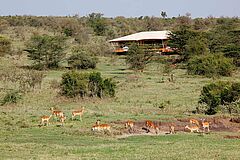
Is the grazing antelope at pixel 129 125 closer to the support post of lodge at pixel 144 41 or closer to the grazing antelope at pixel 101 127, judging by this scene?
the grazing antelope at pixel 101 127

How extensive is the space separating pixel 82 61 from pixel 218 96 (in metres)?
28.0

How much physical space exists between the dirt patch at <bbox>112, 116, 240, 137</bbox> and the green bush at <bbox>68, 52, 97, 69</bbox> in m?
30.6

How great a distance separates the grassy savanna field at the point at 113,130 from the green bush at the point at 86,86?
0.63m

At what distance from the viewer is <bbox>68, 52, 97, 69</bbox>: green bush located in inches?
2152

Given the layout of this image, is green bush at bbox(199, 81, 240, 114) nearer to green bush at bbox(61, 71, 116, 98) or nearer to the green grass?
the green grass

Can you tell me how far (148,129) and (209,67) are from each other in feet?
87.6

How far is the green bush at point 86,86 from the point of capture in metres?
32.8

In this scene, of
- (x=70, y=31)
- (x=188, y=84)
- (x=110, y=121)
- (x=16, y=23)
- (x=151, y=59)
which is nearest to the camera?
(x=110, y=121)

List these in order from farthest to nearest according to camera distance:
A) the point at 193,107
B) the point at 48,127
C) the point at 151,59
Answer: the point at 151,59 < the point at 193,107 < the point at 48,127

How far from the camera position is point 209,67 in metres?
48.1

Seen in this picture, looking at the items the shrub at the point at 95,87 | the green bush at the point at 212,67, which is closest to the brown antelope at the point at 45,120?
the shrub at the point at 95,87

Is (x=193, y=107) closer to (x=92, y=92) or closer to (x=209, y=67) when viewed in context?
(x=92, y=92)

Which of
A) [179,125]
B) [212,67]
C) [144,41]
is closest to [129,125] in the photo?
[179,125]

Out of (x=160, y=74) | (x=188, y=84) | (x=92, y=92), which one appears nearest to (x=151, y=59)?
(x=160, y=74)
